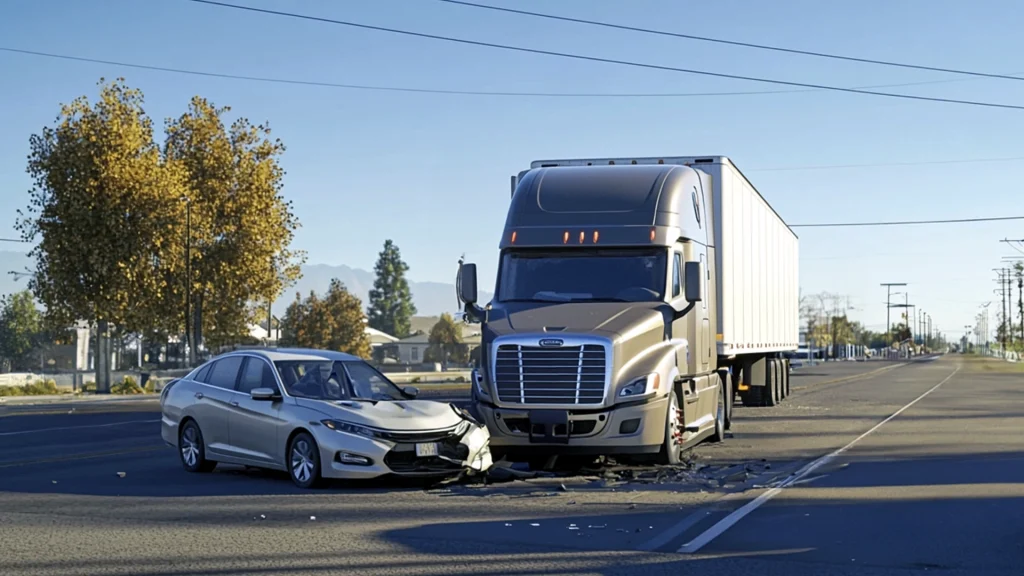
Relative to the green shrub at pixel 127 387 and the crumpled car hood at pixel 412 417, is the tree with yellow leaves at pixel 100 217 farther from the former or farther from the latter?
the crumpled car hood at pixel 412 417

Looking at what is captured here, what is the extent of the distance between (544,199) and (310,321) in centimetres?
9070

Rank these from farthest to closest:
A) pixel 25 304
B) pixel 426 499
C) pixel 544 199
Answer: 1. pixel 25 304
2. pixel 544 199
3. pixel 426 499

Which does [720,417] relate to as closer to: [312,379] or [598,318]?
[598,318]

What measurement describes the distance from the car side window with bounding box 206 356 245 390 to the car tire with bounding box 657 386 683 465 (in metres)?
5.20

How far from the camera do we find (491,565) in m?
9.08

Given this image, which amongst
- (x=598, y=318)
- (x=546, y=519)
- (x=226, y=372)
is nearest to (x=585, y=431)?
(x=598, y=318)

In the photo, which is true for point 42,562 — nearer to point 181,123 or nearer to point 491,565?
point 491,565

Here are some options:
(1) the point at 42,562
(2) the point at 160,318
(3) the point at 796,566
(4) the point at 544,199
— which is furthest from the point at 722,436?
(2) the point at 160,318

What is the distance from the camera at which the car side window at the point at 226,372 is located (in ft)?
51.2

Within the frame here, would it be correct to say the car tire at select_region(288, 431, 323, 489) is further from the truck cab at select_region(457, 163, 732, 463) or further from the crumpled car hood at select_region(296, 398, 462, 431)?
the truck cab at select_region(457, 163, 732, 463)

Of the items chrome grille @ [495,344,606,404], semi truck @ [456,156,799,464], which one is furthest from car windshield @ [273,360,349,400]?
chrome grille @ [495,344,606,404]

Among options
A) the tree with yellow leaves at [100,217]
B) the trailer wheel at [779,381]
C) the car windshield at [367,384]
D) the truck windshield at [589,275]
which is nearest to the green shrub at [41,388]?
the tree with yellow leaves at [100,217]

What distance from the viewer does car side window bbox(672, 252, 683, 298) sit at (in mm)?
16547

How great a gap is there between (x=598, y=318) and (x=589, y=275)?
1.00 m
